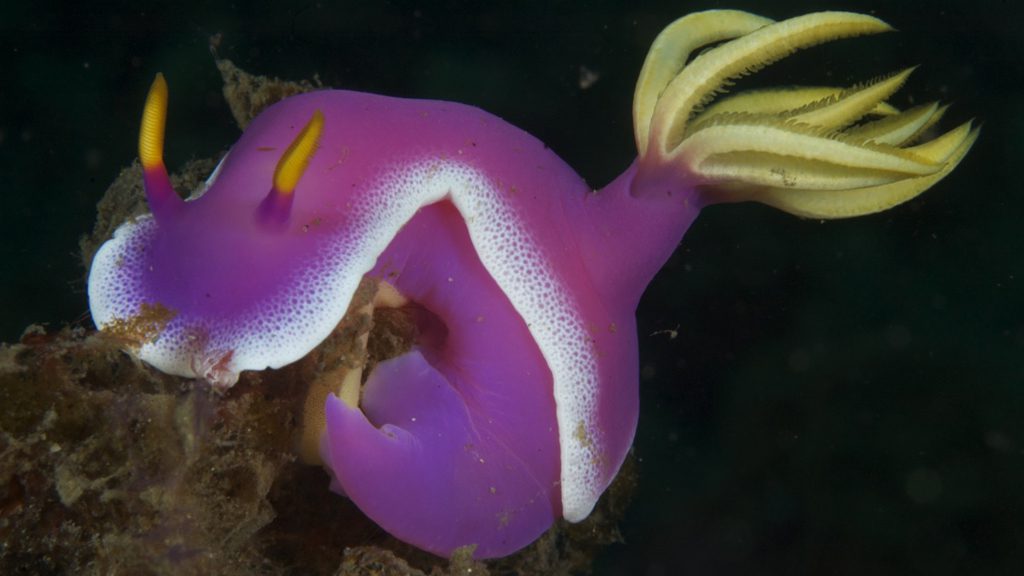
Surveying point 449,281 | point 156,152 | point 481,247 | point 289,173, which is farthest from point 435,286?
point 156,152

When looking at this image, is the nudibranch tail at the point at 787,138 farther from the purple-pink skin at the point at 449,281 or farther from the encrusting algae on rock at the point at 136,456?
the encrusting algae on rock at the point at 136,456

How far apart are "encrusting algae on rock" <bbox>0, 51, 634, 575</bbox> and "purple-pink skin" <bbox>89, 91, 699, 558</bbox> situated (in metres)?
0.17

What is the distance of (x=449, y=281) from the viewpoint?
6.76 feet

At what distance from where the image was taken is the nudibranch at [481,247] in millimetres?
1688

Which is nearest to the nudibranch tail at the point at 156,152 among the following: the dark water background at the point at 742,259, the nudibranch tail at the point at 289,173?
the nudibranch tail at the point at 289,173

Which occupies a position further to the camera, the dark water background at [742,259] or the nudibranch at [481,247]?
the dark water background at [742,259]

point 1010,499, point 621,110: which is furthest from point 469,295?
point 1010,499

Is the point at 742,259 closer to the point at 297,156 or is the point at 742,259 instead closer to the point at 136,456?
the point at 297,156

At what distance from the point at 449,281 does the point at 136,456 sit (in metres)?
0.92

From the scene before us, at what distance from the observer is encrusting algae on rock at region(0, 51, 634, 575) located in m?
1.61

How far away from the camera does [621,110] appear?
4965 mm

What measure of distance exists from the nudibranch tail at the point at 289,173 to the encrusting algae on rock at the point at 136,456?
0.34m

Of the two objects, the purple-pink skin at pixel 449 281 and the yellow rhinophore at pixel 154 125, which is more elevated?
the yellow rhinophore at pixel 154 125

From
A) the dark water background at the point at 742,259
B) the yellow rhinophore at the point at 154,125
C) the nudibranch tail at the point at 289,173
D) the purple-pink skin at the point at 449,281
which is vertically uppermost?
the yellow rhinophore at the point at 154,125
